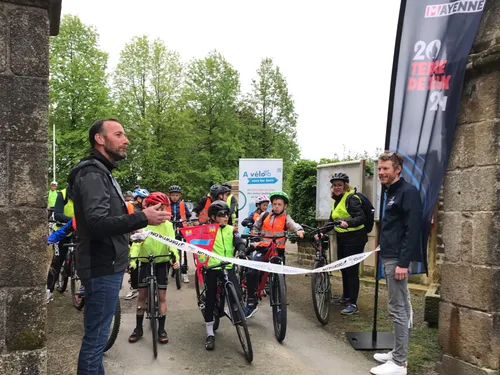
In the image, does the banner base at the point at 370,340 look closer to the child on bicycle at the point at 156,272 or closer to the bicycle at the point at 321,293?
the bicycle at the point at 321,293

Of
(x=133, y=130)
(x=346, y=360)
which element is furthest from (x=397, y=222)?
(x=133, y=130)

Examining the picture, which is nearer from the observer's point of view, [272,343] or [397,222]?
[397,222]

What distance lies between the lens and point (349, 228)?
629cm

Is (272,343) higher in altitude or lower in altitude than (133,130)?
lower

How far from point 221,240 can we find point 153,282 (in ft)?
2.91

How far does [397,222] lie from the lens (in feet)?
13.1

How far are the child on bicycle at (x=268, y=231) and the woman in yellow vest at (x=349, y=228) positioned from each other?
32.2 inches

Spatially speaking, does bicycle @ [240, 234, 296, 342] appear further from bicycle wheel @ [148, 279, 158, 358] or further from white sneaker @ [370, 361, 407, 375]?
bicycle wheel @ [148, 279, 158, 358]

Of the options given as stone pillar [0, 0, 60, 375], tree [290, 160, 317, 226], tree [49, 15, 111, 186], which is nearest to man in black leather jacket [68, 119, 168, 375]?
stone pillar [0, 0, 60, 375]

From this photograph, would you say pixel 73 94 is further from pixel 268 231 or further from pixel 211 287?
pixel 211 287

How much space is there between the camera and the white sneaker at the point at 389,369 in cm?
395

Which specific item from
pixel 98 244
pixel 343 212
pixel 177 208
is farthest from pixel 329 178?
pixel 98 244

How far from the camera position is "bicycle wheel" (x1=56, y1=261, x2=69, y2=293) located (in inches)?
261

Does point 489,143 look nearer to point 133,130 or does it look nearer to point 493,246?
point 493,246
